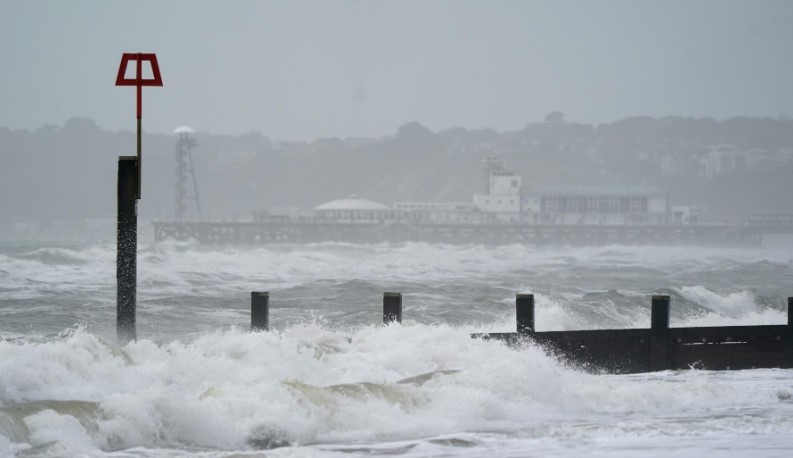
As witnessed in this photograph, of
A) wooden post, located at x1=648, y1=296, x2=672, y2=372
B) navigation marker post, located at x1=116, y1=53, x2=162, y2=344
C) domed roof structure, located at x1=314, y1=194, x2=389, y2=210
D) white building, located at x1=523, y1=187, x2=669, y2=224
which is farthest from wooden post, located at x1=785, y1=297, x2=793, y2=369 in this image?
domed roof structure, located at x1=314, y1=194, x2=389, y2=210

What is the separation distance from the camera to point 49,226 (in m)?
151

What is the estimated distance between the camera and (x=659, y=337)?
13.2 meters

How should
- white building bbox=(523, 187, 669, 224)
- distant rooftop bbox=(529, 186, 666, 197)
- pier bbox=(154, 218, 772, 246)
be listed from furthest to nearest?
distant rooftop bbox=(529, 186, 666, 197), white building bbox=(523, 187, 669, 224), pier bbox=(154, 218, 772, 246)

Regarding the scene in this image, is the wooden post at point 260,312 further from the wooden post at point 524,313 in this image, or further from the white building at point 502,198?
the white building at point 502,198

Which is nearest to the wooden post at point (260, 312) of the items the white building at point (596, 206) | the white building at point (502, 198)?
the white building at point (596, 206)

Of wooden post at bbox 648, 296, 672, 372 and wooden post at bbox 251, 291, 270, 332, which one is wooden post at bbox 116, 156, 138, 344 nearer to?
wooden post at bbox 251, 291, 270, 332

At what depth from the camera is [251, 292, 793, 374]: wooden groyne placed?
42.3 feet

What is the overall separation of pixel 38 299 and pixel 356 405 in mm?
16577

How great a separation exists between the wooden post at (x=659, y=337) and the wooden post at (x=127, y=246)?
18.5 feet

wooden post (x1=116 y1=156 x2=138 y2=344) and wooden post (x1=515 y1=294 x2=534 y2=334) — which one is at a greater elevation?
wooden post (x1=116 y1=156 x2=138 y2=344)

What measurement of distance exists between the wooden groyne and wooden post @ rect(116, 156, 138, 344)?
1.32 m

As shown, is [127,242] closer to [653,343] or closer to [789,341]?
[653,343]

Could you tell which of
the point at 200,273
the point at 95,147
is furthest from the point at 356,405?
the point at 95,147

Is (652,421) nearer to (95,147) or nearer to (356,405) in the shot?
(356,405)
